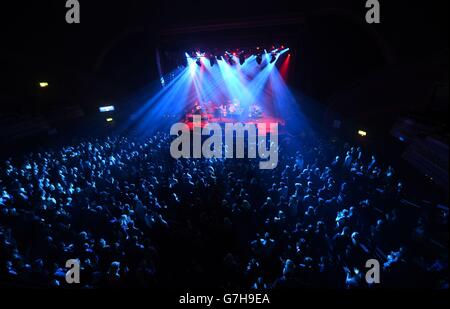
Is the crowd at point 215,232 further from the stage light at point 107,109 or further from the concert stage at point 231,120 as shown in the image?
the concert stage at point 231,120

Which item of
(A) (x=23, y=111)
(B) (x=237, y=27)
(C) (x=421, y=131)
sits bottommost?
(C) (x=421, y=131)

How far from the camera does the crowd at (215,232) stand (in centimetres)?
394

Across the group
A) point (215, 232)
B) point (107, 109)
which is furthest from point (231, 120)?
point (215, 232)

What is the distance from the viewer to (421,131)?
750cm

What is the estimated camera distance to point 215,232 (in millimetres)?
5051

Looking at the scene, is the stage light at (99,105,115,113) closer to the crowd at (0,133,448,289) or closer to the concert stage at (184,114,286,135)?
the concert stage at (184,114,286,135)

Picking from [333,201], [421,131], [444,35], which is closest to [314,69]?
[444,35]

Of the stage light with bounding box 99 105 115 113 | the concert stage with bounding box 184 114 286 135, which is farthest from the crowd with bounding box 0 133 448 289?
the concert stage with bounding box 184 114 286 135

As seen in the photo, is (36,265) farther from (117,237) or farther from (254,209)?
(254,209)

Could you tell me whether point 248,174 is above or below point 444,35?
below

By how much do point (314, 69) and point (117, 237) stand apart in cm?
1365

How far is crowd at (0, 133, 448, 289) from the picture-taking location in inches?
155

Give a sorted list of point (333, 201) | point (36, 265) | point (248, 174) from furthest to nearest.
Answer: point (248, 174), point (333, 201), point (36, 265)

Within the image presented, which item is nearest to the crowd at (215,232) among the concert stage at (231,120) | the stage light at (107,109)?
the stage light at (107,109)
